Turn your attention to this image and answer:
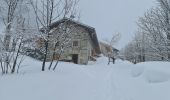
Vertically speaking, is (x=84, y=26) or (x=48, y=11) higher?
(x=84, y=26)

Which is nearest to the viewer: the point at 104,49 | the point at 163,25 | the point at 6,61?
the point at 6,61

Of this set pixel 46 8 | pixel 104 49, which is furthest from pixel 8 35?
pixel 104 49

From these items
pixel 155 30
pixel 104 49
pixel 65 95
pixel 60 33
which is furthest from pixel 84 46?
pixel 104 49

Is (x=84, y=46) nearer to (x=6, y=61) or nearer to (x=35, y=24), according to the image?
(x=35, y=24)

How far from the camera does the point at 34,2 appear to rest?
12094 millimetres

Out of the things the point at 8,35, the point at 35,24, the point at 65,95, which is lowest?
the point at 65,95

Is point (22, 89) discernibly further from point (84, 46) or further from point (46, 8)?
point (84, 46)

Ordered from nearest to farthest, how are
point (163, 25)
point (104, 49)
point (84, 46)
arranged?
1. point (163, 25)
2. point (84, 46)
3. point (104, 49)

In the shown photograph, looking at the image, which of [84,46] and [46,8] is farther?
[84,46]

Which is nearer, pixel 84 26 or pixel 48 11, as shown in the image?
pixel 48 11

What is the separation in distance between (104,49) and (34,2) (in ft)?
173

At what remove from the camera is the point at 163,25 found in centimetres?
1644

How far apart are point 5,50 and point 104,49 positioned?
179 ft

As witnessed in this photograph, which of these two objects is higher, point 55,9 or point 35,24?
point 55,9
